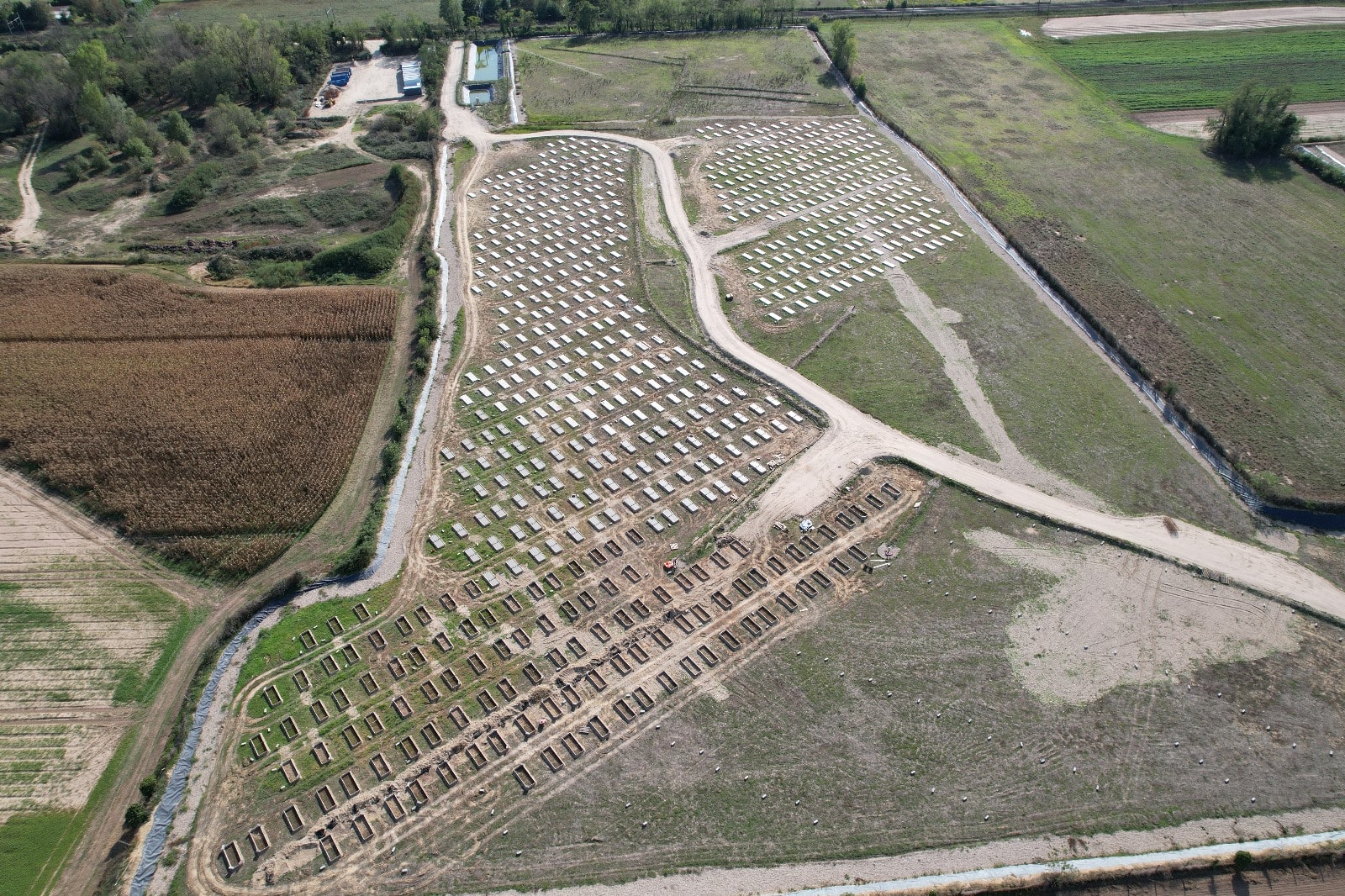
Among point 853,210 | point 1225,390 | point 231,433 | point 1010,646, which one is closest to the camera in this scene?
point 1010,646

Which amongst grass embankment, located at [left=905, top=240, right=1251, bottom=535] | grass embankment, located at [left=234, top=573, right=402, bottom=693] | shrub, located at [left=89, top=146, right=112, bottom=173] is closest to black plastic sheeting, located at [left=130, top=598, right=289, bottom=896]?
grass embankment, located at [left=234, top=573, right=402, bottom=693]

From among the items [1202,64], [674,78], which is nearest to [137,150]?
[674,78]

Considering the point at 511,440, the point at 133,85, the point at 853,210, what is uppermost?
the point at 133,85


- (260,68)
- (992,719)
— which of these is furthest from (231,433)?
(260,68)

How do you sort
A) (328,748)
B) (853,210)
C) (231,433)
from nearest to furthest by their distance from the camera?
(328,748), (231,433), (853,210)

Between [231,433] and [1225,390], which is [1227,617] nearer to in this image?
[1225,390]

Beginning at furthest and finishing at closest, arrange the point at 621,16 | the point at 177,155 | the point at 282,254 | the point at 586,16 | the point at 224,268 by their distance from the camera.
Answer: the point at 621,16, the point at 586,16, the point at 177,155, the point at 282,254, the point at 224,268

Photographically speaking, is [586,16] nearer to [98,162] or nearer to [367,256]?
[98,162]
